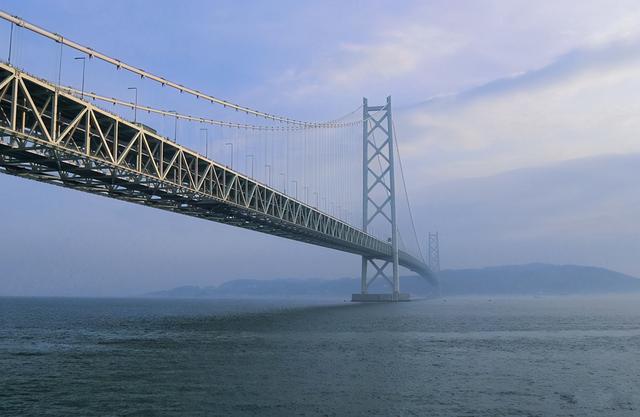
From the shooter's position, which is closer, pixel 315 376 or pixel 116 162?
pixel 315 376

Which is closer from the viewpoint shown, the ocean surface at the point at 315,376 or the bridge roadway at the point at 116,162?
the ocean surface at the point at 315,376

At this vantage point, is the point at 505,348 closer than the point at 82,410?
No

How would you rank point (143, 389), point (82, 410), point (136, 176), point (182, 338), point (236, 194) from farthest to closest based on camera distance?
1. point (236, 194)
2. point (182, 338)
3. point (136, 176)
4. point (143, 389)
5. point (82, 410)

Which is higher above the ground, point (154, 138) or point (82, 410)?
point (154, 138)

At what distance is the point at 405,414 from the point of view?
17.5 m

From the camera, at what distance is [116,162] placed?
31406 millimetres

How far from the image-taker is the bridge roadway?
88.0 feet

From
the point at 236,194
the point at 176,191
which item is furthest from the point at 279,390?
the point at 236,194

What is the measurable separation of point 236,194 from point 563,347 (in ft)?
80.9

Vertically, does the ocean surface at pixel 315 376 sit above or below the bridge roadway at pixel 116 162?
below

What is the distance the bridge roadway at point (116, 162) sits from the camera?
26.8 meters

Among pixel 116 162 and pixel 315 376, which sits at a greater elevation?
pixel 116 162

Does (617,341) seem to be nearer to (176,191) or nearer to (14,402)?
(176,191)

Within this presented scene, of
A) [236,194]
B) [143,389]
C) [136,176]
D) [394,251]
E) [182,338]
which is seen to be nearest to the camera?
[143,389]
